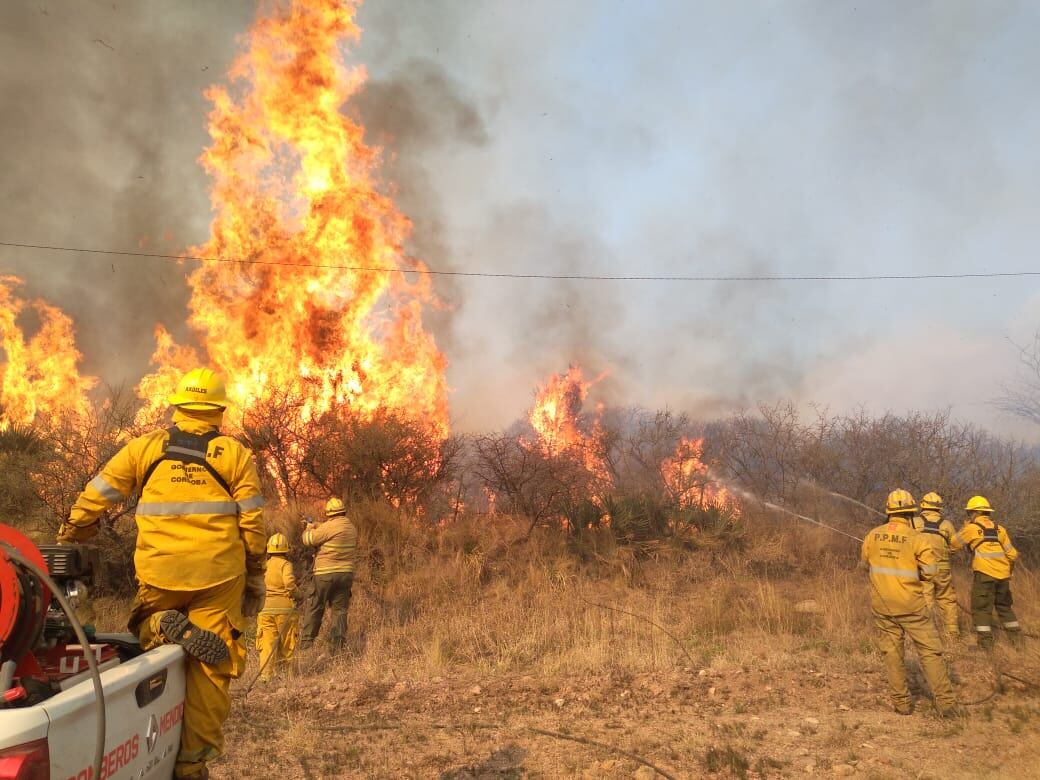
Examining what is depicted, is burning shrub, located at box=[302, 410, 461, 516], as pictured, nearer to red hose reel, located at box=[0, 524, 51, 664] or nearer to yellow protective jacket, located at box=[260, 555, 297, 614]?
yellow protective jacket, located at box=[260, 555, 297, 614]

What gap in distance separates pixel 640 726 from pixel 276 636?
168 inches

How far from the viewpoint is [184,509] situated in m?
2.83

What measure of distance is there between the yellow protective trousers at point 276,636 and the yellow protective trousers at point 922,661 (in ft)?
20.2

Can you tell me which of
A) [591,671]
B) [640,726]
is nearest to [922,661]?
[640,726]

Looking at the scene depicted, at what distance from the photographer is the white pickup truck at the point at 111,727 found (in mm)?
1465

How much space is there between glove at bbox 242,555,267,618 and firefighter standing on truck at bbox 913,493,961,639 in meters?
5.62

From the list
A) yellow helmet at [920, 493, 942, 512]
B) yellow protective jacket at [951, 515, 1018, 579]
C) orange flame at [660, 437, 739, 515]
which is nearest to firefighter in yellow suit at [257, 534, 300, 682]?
orange flame at [660, 437, 739, 515]

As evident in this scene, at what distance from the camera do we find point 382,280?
1828 centimetres

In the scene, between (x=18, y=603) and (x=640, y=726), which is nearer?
(x=18, y=603)

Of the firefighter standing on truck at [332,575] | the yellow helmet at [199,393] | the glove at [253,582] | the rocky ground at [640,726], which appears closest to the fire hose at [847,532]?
the rocky ground at [640,726]

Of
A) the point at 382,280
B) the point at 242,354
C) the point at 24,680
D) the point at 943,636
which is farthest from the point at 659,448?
the point at 24,680

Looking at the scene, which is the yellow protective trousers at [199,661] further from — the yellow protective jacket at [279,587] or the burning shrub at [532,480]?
the burning shrub at [532,480]

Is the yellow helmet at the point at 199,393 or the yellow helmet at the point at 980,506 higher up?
the yellow helmet at the point at 199,393

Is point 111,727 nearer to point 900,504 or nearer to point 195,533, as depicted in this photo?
point 195,533
